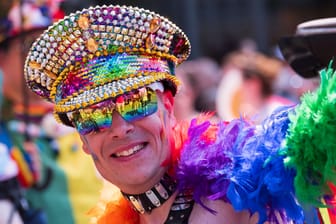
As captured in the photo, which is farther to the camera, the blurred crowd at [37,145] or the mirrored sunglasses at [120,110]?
the blurred crowd at [37,145]

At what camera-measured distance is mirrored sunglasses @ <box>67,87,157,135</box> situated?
2486 millimetres

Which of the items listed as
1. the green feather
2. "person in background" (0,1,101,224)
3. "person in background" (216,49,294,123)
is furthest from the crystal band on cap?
"person in background" (216,49,294,123)

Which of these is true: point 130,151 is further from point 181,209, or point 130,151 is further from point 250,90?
point 250,90

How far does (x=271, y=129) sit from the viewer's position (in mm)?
2367

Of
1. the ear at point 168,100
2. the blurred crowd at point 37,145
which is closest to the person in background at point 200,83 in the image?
the blurred crowd at point 37,145

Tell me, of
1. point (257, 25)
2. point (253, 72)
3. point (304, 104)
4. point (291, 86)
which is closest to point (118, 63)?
point (304, 104)

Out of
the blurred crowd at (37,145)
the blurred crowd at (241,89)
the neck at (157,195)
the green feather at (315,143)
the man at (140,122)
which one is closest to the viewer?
the green feather at (315,143)

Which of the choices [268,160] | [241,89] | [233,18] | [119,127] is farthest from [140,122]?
[233,18]

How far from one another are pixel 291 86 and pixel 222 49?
2.84 m

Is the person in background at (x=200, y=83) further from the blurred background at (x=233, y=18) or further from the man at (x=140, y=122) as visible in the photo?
the man at (x=140, y=122)

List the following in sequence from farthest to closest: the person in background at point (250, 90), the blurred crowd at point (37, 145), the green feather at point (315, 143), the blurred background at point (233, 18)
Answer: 1. the blurred background at point (233, 18)
2. the person in background at point (250, 90)
3. the blurred crowd at point (37, 145)
4. the green feather at point (315, 143)

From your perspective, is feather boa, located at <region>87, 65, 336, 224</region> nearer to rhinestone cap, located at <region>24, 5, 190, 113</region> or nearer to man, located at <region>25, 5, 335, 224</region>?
man, located at <region>25, 5, 335, 224</region>

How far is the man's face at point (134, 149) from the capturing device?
251cm

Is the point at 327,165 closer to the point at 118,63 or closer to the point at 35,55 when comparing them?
the point at 118,63
